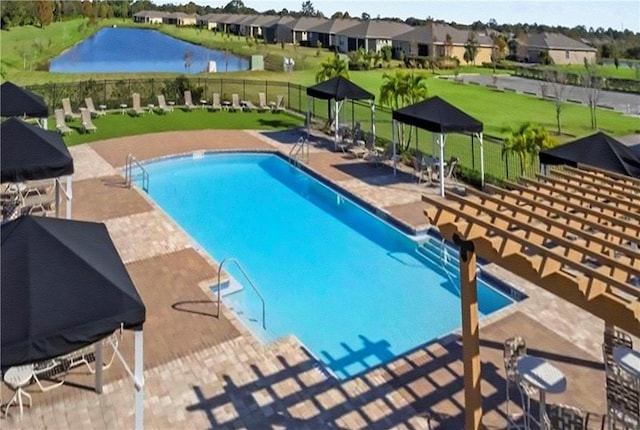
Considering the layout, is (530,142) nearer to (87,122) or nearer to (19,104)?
(19,104)

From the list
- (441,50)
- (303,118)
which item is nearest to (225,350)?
(303,118)

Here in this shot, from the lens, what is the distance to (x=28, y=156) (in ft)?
28.5

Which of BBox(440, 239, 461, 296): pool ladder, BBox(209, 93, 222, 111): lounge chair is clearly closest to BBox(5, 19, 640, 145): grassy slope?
BBox(209, 93, 222, 111): lounge chair

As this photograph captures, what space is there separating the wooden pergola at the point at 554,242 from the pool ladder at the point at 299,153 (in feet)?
37.4

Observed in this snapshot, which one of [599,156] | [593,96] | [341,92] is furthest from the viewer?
[593,96]

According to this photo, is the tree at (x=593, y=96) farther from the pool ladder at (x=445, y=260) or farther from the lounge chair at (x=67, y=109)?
the lounge chair at (x=67, y=109)

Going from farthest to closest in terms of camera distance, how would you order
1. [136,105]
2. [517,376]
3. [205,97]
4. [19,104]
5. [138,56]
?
[138,56]
[205,97]
[136,105]
[19,104]
[517,376]

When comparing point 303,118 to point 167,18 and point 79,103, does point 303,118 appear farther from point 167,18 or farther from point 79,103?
point 167,18

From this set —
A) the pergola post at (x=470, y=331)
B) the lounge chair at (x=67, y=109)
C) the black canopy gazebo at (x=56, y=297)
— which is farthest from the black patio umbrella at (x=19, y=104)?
the pergola post at (x=470, y=331)

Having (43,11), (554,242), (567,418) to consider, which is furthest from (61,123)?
(43,11)

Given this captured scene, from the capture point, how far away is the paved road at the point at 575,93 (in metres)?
34.3

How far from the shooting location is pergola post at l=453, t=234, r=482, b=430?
17.1 feet

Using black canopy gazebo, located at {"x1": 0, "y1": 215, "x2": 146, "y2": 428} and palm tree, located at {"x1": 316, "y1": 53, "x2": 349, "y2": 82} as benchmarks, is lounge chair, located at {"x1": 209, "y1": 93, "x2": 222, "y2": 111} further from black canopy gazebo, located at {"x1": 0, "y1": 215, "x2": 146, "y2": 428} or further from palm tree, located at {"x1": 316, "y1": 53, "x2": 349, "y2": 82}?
black canopy gazebo, located at {"x1": 0, "y1": 215, "x2": 146, "y2": 428}

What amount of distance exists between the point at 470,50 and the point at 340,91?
4856cm
